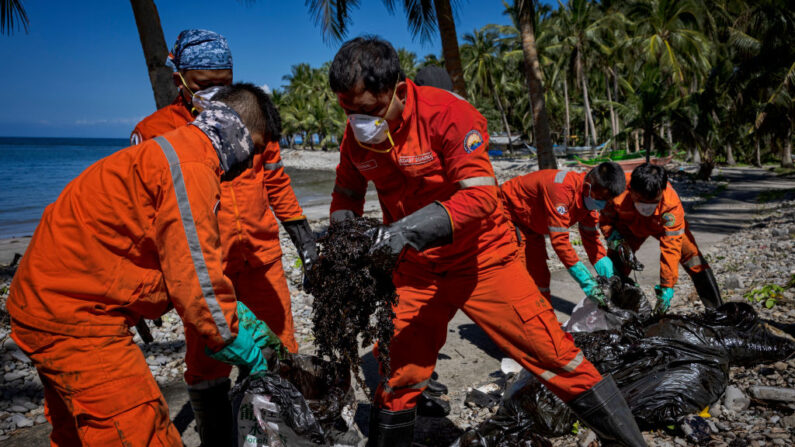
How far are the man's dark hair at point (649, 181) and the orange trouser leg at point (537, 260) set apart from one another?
3.15ft

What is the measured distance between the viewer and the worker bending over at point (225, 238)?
2541mm

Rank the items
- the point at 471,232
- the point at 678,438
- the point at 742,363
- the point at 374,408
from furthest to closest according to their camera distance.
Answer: the point at 742,363, the point at 678,438, the point at 374,408, the point at 471,232

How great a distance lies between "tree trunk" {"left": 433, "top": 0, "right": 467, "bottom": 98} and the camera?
8.02 metres

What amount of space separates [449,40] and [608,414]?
7.31m

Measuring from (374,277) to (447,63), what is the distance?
713 centimetres

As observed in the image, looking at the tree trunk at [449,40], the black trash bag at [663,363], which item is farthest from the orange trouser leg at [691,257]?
the tree trunk at [449,40]

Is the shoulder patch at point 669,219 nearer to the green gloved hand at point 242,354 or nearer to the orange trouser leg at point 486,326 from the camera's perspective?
the orange trouser leg at point 486,326

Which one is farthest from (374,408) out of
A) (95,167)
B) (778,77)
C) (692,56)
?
(692,56)

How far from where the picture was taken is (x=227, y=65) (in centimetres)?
263

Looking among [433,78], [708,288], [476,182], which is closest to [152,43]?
[433,78]

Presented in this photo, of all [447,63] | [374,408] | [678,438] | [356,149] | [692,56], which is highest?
[692,56]

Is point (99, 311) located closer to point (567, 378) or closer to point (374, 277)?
point (374, 277)

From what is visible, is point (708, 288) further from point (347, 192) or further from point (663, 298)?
point (347, 192)

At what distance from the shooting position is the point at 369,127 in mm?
2045
